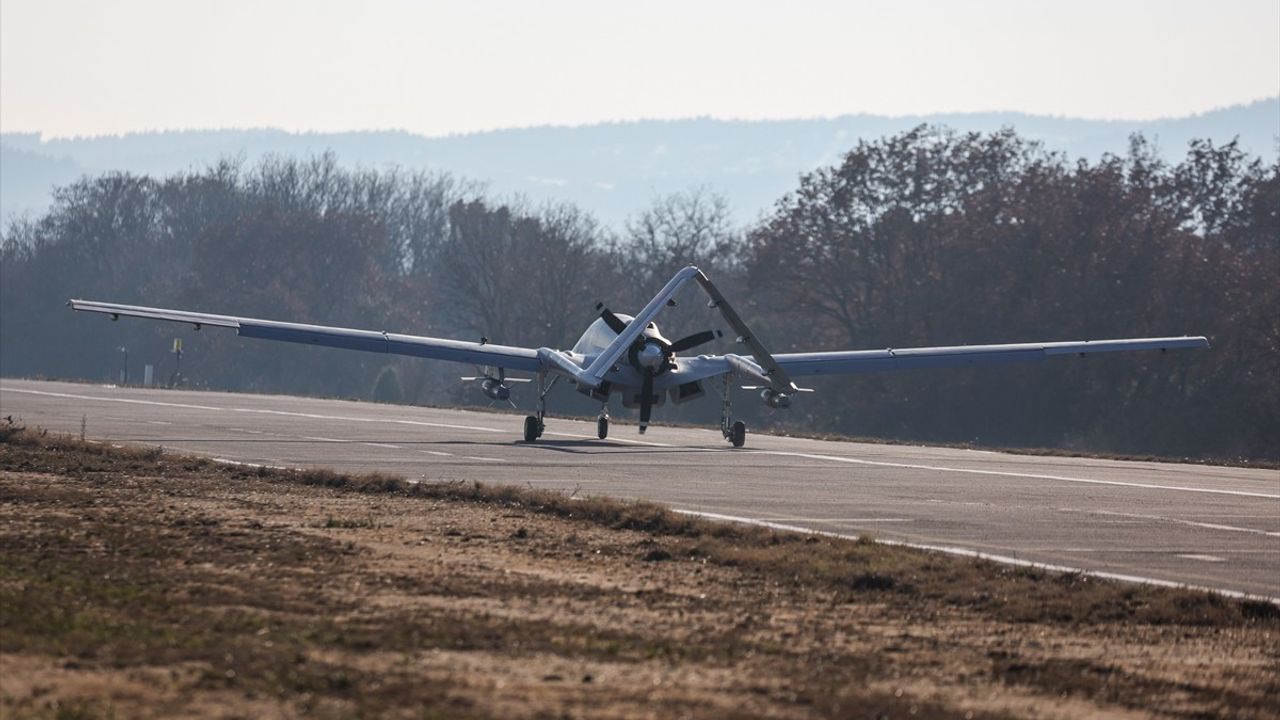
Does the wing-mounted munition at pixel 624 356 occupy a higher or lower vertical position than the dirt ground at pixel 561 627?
higher

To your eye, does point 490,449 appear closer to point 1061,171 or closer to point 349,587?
point 349,587

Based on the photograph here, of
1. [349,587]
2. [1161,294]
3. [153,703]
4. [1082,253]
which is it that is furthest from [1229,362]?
[153,703]

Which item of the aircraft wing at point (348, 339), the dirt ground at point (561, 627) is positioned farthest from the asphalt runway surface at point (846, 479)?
the dirt ground at point (561, 627)

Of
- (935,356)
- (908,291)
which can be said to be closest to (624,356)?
(935,356)

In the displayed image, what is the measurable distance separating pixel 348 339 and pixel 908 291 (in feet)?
155

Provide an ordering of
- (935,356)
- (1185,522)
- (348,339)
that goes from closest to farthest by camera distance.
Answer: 1. (1185,522)
2. (348,339)
3. (935,356)

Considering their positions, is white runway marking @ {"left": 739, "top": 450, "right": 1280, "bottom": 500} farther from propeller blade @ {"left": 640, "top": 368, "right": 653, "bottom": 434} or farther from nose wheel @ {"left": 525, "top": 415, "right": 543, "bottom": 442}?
nose wheel @ {"left": 525, "top": 415, "right": 543, "bottom": 442}

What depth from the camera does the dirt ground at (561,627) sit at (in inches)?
374

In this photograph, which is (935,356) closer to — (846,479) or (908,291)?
(846,479)

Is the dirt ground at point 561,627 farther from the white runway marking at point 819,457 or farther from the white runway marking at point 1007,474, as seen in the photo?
the white runway marking at point 819,457

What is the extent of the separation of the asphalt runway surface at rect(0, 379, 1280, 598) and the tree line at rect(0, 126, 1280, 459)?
85.1 ft

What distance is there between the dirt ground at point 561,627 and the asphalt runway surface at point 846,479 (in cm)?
255

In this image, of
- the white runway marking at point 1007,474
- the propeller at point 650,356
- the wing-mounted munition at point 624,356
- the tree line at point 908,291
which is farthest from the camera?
the tree line at point 908,291

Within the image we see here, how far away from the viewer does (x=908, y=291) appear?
81.4m
